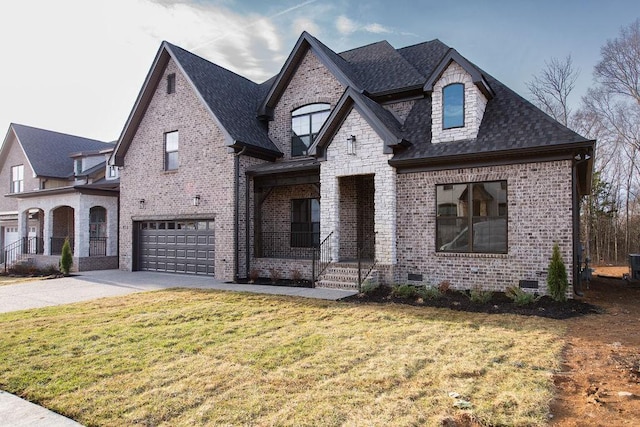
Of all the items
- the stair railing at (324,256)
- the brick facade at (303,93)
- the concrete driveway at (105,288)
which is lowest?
the concrete driveway at (105,288)

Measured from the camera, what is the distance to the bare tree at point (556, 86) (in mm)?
26172

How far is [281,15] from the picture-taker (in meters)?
12.6

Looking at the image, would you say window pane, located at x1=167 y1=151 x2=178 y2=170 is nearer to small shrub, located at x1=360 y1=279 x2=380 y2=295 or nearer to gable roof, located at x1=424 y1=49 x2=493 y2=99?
small shrub, located at x1=360 y1=279 x2=380 y2=295

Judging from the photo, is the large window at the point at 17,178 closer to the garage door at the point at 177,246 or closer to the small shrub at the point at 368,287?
the garage door at the point at 177,246

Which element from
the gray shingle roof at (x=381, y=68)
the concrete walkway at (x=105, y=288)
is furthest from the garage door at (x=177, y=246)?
the gray shingle roof at (x=381, y=68)

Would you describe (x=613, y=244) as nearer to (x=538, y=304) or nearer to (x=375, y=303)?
(x=538, y=304)

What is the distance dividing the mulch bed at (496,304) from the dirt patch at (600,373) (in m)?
0.42

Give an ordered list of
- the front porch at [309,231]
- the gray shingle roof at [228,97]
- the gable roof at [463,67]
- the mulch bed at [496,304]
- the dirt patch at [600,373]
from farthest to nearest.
→ the gray shingle roof at [228,97]
the front porch at [309,231]
the gable roof at [463,67]
the mulch bed at [496,304]
the dirt patch at [600,373]

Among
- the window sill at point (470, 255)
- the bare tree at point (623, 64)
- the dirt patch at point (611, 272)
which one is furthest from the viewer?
the bare tree at point (623, 64)

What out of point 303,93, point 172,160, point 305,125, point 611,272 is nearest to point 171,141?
point 172,160

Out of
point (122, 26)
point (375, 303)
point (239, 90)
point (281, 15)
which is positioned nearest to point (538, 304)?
point (375, 303)

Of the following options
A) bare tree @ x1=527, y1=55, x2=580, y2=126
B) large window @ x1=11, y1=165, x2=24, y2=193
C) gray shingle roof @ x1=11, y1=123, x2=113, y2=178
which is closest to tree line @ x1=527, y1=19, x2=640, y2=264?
bare tree @ x1=527, y1=55, x2=580, y2=126

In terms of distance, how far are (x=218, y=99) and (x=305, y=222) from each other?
5914 millimetres

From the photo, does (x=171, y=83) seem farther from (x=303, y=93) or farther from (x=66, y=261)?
(x=66, y=261)
